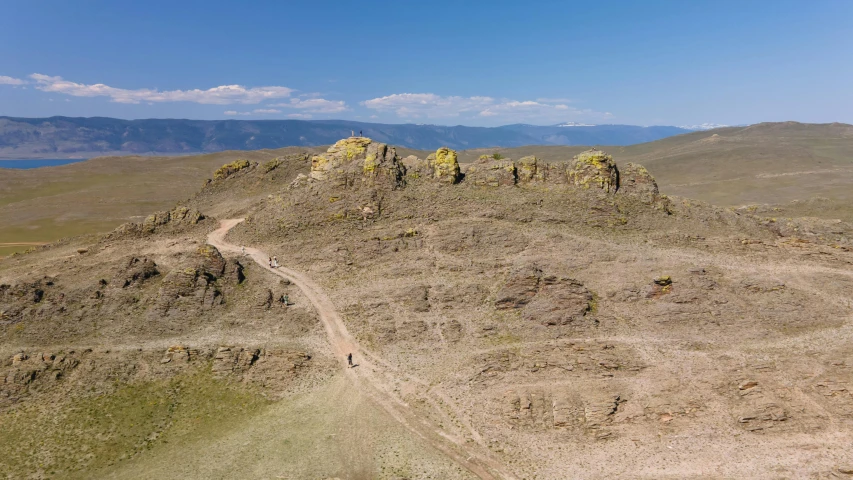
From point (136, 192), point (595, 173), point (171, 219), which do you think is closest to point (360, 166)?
point (171, 219)

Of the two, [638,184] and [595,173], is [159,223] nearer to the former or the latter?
[595,173]

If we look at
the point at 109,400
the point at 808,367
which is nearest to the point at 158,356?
the point at 109,400

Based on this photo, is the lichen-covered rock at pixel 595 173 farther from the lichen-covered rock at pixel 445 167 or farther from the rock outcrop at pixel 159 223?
the rock outcrop at pixel 159 223

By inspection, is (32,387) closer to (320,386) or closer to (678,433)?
(320,386)

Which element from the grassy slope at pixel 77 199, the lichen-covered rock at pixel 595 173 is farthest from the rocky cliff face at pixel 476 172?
the grassy slope at pixel 77 199

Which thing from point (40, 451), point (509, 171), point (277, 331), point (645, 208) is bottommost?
point (40, 451)

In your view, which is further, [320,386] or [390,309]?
[390,309]
